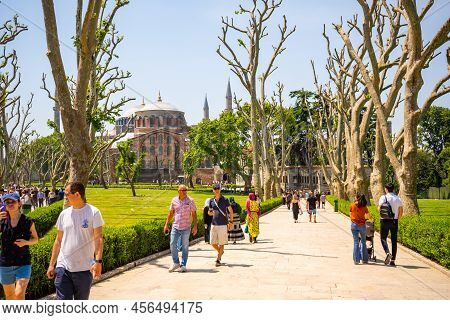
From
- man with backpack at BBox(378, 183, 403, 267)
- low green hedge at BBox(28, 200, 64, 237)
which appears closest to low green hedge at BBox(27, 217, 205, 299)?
man with backpack at BBox(378, 183, 403, 267)

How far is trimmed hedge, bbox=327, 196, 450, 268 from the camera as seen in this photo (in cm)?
973

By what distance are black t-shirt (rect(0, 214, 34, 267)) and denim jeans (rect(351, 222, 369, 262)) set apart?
269 inches

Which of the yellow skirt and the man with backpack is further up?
the man with backpack

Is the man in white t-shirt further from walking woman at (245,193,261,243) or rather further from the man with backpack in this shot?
walking woman at (245,193,261,243)

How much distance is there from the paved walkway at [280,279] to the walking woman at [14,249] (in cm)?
188

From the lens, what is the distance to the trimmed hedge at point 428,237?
9727mm

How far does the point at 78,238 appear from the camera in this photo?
197 inches

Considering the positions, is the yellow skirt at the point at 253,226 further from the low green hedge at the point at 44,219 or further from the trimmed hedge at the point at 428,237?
the low green hedge at the point at 44,219

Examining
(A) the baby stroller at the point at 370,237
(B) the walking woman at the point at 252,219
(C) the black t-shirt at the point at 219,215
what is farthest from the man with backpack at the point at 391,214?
(B) the walking woman at the point at 252,219

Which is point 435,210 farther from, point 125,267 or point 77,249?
point 77,249

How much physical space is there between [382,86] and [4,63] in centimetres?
1788

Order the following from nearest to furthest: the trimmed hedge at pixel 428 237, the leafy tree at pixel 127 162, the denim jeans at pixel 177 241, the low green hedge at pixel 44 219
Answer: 1. the denim jeans at pixel 177 241
2. the trimmed hedge at pixel 428 237
3. the low green hedge at pixel 44 219
4. the leafy tree at pixel 127 162

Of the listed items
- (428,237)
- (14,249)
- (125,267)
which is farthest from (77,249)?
(428,237)

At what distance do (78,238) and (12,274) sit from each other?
1.03 meters
